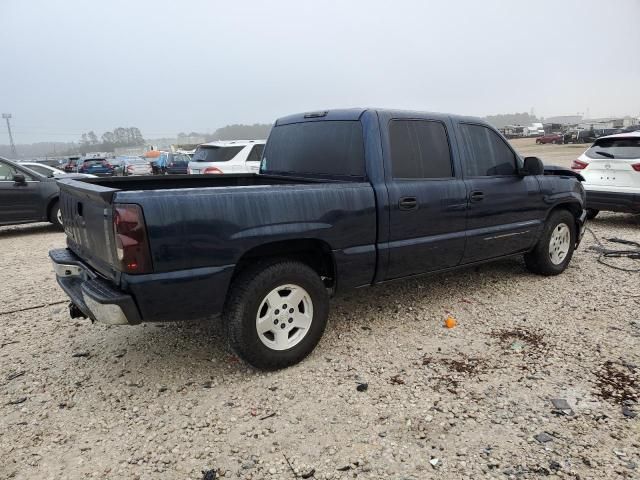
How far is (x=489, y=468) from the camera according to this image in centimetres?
230

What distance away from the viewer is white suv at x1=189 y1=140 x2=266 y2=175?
1100 centimetres

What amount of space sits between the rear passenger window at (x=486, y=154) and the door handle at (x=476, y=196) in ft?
0.58

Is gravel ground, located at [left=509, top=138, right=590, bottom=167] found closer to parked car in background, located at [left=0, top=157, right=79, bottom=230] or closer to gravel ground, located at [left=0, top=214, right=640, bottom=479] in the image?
gravel ground, located at [left=0, top=214, right=640, bottom=479]

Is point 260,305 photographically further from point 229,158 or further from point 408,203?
point 229,158

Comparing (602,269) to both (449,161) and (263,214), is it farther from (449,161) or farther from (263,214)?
(263,214)

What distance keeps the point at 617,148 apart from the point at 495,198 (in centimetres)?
510

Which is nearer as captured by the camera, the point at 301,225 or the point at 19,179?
the point at 301,225

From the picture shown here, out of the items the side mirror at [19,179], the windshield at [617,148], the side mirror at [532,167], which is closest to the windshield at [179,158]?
the side mirror at [19,179]

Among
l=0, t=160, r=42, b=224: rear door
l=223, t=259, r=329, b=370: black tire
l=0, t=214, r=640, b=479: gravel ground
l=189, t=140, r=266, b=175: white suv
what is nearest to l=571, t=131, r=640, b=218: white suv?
l=0, t=214, r=640, b=479: gravel ground

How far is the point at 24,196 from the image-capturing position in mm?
8641

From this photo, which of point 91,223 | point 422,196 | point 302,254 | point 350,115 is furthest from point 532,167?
point 91,223

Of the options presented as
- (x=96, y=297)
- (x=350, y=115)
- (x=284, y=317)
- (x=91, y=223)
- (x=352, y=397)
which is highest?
(x=350, y=115)

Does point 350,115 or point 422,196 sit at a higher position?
point 350,115

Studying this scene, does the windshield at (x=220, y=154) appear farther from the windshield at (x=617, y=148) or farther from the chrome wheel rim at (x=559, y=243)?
the chrome wheel rim at (x=559, y=243)
